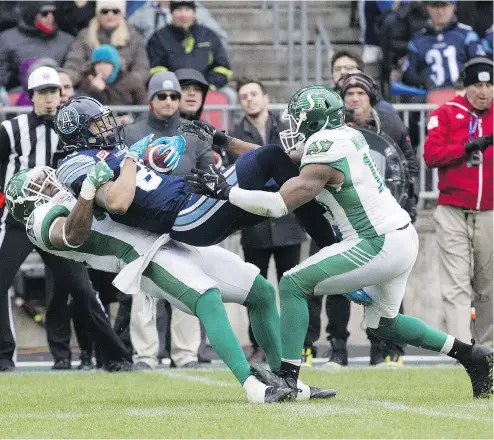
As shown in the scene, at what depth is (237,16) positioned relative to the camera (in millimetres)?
16531

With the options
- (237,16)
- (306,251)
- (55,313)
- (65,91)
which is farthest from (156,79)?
(237,16)

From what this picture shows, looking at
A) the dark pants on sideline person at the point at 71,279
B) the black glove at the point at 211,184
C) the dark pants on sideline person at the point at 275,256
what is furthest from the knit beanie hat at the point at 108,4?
the black glove at the point at 211,184

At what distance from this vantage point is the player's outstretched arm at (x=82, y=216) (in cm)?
765

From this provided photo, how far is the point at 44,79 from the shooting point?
10.3 m

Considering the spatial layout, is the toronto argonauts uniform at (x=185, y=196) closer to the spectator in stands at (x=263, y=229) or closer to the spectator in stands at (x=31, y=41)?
the spectator in stands at (x=263, y=229)

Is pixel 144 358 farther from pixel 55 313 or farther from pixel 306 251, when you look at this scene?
pixel 306 251

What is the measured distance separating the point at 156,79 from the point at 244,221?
9.62ft

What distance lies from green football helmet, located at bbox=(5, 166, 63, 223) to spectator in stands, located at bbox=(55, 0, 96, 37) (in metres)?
6.30

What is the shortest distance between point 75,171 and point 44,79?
2.58 m

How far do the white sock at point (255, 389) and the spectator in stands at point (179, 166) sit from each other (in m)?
2.91

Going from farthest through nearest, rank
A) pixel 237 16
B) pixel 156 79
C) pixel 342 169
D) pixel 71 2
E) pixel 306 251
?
pixel 237 16
pixel 71 2
pixel 306 251
pixel 156 79
pixel 342 169

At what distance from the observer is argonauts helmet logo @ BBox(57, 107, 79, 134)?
8.01 metres

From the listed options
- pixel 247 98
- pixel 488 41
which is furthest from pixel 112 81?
pixel 488 41

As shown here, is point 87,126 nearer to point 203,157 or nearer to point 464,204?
point 203,157
